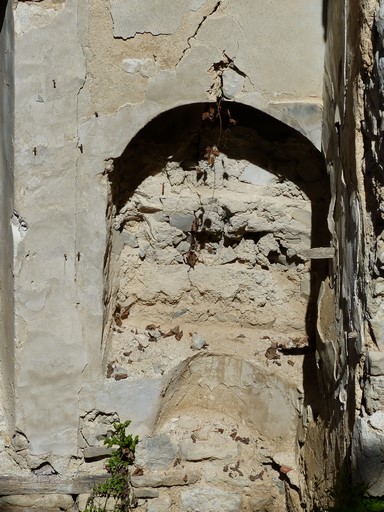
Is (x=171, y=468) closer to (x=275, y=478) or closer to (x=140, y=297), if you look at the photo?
(x=275, y=478)

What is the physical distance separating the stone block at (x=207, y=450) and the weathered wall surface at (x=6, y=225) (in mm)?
1058

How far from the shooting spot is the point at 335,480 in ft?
13.9

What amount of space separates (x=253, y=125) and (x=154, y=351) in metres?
1.49

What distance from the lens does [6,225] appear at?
4887 mm

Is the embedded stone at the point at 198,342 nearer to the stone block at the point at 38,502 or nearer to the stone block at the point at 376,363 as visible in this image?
the stone block at the point at 38,502

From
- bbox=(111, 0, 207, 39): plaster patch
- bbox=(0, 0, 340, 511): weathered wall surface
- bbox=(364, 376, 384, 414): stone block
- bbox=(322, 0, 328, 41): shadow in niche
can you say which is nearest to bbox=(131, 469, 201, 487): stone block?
bbox=(0, 0, 340, 511): weathered wall surface

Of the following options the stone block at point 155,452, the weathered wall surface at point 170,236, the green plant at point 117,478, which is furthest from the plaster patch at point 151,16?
the stone block at point 155,452

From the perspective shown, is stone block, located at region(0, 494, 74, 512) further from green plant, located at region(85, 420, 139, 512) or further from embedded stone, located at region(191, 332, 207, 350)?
embedded stone, located at region(191, 332, 207, 350)

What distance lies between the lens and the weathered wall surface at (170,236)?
4547 mm

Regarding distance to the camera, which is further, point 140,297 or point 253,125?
point 140,297

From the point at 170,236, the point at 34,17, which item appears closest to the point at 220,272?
the point at 170,236

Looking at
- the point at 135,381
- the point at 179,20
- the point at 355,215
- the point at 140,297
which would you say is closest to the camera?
the point at 355,215

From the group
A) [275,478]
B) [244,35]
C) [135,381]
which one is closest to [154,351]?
[135,381]

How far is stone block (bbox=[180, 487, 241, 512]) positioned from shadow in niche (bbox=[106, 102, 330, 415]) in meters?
→ 0.76
